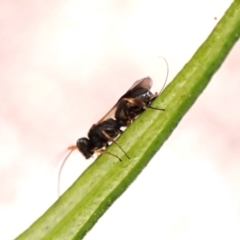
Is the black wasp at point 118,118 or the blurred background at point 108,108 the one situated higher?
the blurred background at point 108,108

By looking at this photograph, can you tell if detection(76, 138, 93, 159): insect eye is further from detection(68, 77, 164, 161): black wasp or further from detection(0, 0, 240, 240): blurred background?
detection(0, 0, 240, 240): blurred background

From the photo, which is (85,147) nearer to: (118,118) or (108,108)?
(118,118)

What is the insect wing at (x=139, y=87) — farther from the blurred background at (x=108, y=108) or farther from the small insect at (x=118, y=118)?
the blurred background at (x=108, y=108)

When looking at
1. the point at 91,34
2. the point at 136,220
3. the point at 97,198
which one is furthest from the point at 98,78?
the point at 97,198

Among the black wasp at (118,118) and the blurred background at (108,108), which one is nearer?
the black wasp at (118,118)

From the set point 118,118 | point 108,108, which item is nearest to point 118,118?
point 118,118

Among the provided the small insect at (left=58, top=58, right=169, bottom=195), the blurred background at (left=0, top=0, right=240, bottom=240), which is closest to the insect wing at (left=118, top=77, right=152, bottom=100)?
the small insect at (left=58, top=58, right=169, bottom=195)

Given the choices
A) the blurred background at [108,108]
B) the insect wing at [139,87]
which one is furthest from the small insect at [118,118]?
the blurred background at [108,108]

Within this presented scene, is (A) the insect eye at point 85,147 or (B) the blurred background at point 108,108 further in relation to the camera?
(B) the blurred background at point 108,108

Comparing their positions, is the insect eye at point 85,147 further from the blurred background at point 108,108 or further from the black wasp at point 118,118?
the blurred background at point 108,108
